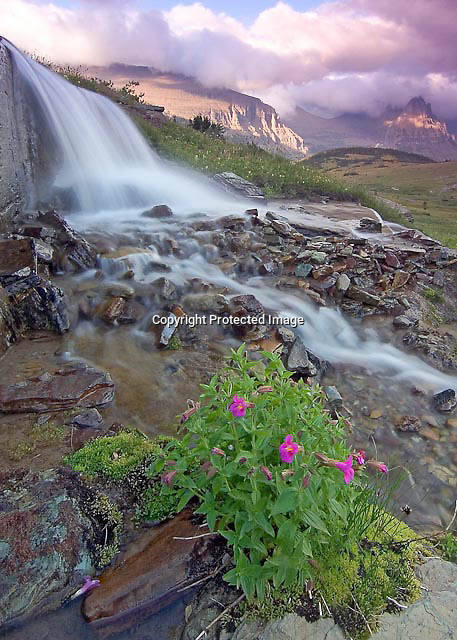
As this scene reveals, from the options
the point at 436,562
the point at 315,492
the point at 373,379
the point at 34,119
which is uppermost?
the point at 34,119

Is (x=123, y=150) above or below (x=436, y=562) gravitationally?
above

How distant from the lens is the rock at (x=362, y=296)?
834cm

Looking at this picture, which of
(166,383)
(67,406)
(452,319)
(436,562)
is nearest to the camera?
(436,562)

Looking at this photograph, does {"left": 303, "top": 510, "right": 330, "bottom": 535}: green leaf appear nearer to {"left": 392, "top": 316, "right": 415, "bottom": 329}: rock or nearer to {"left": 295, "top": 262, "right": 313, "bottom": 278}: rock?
{"left": 392, "top": 316, "right": 415, "bottom": 329}: rock

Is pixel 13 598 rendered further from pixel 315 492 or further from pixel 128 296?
pixel 128 296

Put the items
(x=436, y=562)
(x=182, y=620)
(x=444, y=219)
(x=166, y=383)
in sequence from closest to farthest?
(x=182, y=620), (x=436, y=562), (x=166, y=383), (x=444, y=219)

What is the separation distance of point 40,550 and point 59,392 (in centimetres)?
227

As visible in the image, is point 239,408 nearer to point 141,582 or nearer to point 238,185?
point 141,582

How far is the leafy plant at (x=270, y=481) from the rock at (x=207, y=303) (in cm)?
462

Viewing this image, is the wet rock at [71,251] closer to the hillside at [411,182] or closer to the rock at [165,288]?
the rock at [165,288]

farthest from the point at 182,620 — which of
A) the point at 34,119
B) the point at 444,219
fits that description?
the point at 444,219

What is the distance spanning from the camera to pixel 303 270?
9180mm

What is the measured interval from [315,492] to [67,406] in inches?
126

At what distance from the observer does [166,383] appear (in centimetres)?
544
